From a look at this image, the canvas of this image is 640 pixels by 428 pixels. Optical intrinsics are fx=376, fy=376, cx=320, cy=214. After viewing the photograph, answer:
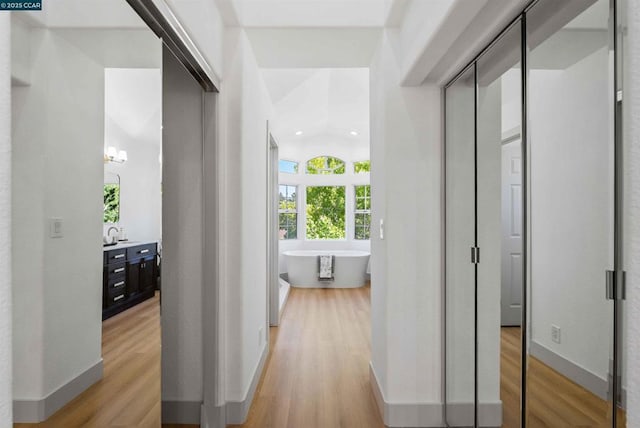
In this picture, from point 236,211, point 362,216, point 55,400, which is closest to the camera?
point 55,400

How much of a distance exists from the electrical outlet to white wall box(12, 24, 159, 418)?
1449mm

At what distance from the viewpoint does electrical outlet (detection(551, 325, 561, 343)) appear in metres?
1.26

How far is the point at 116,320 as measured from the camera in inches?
47.7

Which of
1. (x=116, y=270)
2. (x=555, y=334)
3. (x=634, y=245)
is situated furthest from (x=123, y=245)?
(x=555, y=334)

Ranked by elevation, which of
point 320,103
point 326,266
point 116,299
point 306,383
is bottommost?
point 306,383

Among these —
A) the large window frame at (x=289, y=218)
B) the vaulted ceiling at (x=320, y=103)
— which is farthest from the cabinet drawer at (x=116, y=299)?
the large window frame at (x=289, y=218)

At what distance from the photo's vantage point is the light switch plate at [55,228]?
88cm

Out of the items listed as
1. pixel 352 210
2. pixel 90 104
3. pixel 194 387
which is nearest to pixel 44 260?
pixel 90 104

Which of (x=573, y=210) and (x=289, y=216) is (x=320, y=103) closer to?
(x=289, y=216)

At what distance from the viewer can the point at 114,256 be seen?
3.81 feet

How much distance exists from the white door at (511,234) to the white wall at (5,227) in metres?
1.57

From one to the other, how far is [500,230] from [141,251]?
5.01 feet

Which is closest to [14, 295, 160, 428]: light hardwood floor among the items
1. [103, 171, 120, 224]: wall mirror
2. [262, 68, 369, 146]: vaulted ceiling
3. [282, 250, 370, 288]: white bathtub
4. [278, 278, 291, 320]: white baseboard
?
[103, 171, 120, 224]: wall mirror

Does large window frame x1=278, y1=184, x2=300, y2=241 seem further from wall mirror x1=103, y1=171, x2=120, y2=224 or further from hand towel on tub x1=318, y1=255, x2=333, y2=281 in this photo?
wall mirror x1=103, y1=171, x2=120, y2=224
